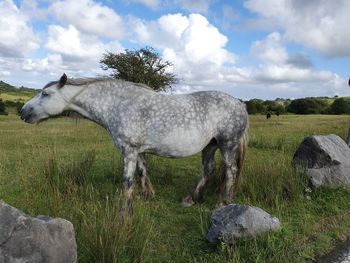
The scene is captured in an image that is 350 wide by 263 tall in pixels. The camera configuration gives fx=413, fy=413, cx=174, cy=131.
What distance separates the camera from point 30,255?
11.5 ft

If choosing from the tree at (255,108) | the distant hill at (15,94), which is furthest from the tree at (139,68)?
the distant hill at (15,94)

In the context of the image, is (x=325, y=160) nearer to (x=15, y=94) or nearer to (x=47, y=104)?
(x=47, y=104)

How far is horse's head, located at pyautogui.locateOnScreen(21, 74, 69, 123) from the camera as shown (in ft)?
21.8

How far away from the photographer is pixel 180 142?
6.70 metres

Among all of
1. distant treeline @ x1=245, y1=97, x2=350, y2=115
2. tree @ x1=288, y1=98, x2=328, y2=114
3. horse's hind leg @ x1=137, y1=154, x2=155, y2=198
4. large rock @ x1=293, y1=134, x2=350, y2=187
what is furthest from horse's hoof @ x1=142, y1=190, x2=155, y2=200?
tree @ x1=288, y1=98, x2=328, y2=114

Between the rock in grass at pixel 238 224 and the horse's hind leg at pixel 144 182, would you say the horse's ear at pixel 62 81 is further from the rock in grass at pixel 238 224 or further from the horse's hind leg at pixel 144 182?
the rock in grass at pixel 238 224

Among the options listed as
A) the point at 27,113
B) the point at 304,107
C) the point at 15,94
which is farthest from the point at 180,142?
the point at 15,94

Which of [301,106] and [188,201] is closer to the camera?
[188,201]

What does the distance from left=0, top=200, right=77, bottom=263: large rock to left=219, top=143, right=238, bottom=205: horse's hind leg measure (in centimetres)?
401

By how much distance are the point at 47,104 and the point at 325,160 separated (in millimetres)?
5343

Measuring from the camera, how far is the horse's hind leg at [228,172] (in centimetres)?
725

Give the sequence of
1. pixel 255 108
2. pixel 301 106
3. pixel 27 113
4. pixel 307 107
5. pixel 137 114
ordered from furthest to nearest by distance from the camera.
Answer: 1. pixel 301 106
2. pixel 307 107
3. pixel 255 108
4. pixel 27 113
5. pixel 137 114

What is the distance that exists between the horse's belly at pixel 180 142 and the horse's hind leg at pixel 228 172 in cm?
62

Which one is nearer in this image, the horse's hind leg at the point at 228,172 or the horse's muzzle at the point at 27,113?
the horse's muzzle at the point at 27,113
